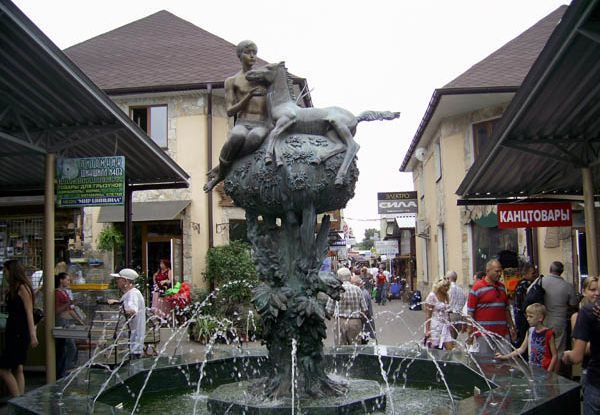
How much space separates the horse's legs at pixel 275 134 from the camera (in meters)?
5.29

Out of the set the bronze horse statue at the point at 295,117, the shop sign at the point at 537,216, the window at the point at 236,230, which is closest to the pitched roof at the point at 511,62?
the shop sign at the point at 537,216

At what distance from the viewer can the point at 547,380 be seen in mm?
5184

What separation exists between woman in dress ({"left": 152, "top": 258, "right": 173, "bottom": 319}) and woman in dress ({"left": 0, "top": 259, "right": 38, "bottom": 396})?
23.7ft

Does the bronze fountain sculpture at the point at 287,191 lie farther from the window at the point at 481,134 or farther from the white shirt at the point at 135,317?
the window at the point at 481,134

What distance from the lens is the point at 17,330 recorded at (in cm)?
704

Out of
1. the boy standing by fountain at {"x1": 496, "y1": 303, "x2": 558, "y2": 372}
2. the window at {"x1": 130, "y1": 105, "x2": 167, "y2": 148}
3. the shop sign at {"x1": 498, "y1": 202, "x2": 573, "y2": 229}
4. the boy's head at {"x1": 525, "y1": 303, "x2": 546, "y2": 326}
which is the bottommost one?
the boy standing by fountain at {"x1": 496, "y1": 303, "x2": 558, "y2": 372}

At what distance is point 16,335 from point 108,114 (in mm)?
3188

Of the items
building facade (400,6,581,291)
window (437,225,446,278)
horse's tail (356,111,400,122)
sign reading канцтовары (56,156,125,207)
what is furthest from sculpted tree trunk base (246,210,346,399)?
window (437,225,446,278)

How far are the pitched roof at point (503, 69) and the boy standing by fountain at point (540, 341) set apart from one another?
442 inches

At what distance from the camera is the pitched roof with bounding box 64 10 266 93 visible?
1906 centimetres

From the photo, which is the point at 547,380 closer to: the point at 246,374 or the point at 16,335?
the point at 246,374

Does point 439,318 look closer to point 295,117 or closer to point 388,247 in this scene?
point 295,117

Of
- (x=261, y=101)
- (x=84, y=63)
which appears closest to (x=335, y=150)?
(x=261, y=101)

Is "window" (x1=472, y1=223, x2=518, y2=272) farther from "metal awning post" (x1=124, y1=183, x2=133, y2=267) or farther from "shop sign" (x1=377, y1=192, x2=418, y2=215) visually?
"metal awning post" (x1=124, y1=183, x2=133, y2=267)
